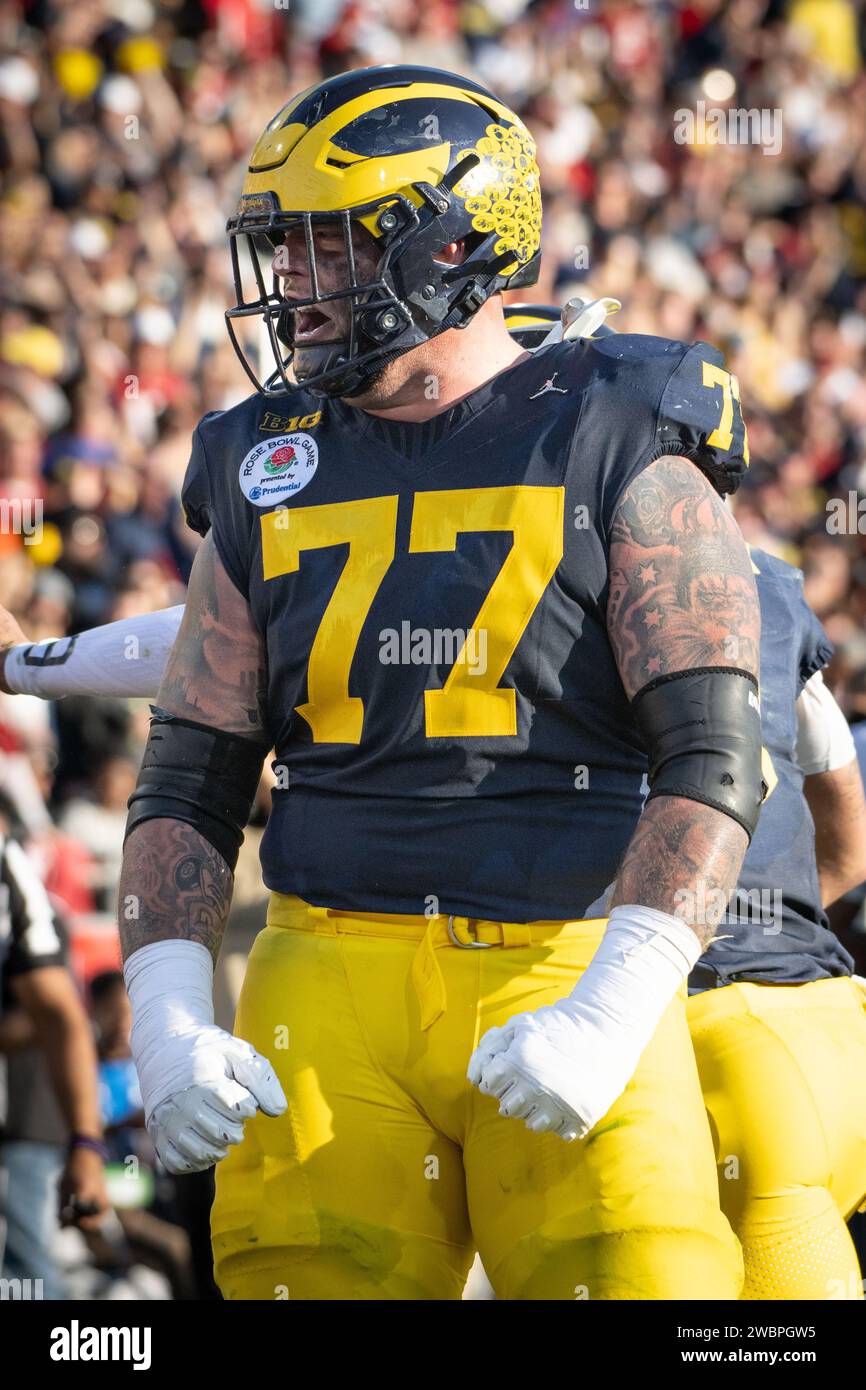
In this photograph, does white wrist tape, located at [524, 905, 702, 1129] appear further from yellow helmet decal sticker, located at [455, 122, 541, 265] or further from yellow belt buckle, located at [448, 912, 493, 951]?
yellow helmet decal sticker, located at [455, 122, 541, 265]

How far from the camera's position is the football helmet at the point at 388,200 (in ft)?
8.70

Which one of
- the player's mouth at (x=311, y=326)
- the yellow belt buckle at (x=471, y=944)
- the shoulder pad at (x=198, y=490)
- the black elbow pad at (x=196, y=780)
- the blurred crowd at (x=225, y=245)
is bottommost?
the yellow belt buckle at (x=471, y=944)

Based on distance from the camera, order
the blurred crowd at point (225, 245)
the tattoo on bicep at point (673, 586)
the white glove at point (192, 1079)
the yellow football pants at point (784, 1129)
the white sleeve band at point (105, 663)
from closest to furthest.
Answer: the white glove at point (192, 1079) < the tattoo on bicep at point (673, 586) < the yellow football pants at point (784, 1129) < the white sleeve band at point (105, 663) < the blurred crowd at point (225, 245)

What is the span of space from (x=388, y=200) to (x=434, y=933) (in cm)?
105

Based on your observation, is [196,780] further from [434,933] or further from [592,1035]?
[592,1035]

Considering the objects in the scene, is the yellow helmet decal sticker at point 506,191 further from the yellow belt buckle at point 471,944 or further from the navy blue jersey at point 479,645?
the yellow belt buckle at point 471,944

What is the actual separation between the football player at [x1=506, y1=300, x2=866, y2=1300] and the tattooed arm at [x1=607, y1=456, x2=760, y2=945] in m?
0.56

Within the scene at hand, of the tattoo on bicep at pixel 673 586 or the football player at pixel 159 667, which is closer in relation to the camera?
the tattoo on bicep at pixel 673 586

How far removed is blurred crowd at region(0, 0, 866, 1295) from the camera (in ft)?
21.6

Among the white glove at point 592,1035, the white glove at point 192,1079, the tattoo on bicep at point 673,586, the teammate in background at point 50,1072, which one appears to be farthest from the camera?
the teammate in background at point 50,1072

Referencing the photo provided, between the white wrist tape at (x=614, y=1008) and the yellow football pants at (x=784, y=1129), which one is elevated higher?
the white wrist tape at (x=614, y=1008)
